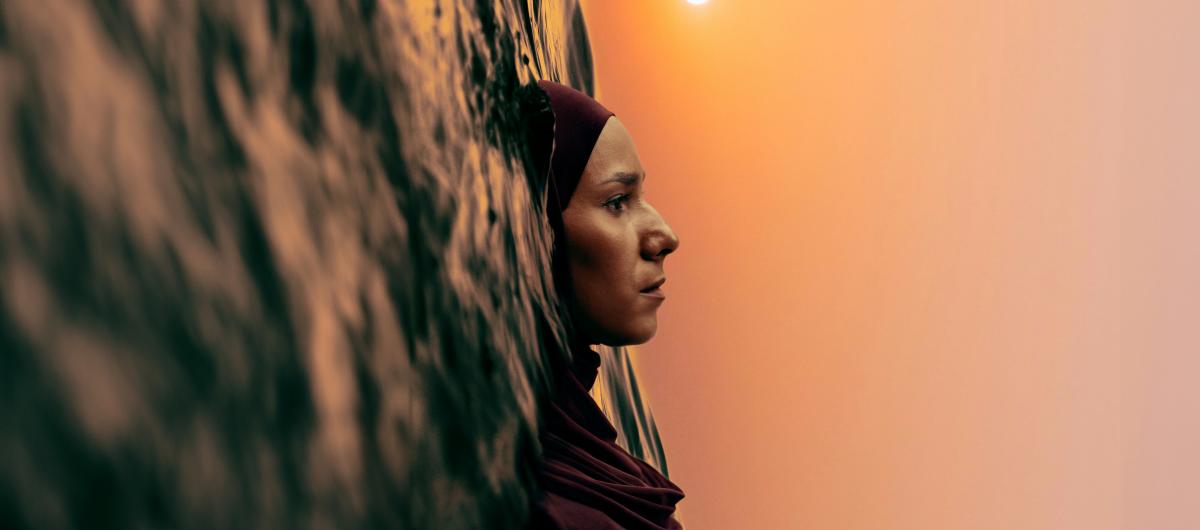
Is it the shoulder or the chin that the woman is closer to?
the chin

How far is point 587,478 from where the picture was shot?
0.98 meters

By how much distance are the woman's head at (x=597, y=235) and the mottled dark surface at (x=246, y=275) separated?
0.93ft

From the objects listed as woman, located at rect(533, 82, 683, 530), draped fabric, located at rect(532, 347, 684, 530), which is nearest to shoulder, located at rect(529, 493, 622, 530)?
draped fabric, located at rect(532, 347, 684, 530)

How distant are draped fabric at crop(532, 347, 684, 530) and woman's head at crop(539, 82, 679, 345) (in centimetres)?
7

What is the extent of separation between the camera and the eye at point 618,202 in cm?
123

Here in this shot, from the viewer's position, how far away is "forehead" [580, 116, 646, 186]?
1220 mm

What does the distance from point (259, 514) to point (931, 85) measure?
2026 mm

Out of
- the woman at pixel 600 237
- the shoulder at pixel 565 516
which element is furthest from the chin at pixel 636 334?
the shoulder at pixel 565 516

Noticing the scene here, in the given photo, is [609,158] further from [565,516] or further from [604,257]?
[565,516]

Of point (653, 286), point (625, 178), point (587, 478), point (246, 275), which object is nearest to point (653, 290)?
point (653, 286)

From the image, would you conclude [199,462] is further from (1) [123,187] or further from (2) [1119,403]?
(2) [1119,403]

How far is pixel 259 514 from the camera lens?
52 centimetres

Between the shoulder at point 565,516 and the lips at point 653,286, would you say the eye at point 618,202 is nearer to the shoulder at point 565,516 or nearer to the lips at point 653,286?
the lips at point 653,286

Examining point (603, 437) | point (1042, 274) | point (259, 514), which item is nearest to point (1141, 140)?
point (1042, 274)
